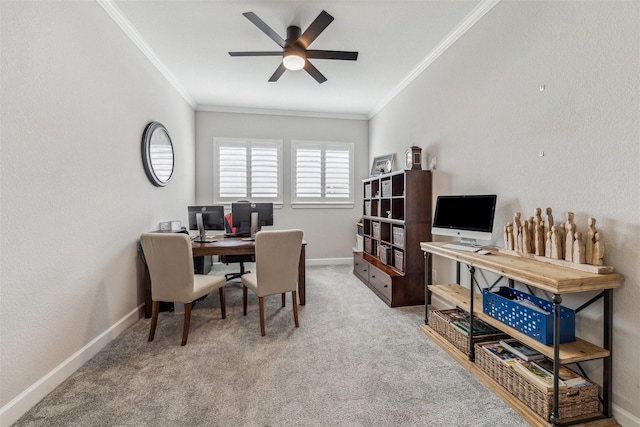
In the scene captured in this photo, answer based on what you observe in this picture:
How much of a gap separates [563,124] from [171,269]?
10.1 feet

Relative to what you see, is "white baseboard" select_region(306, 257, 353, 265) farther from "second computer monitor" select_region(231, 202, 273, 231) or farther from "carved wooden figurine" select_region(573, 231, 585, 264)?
"carved wooden figurine" select_region(573, 231, 585, 264)

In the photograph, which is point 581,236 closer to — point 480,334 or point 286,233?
point 480,334

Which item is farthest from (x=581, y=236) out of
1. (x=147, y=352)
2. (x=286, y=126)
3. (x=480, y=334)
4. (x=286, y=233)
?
(x=286, y=126)

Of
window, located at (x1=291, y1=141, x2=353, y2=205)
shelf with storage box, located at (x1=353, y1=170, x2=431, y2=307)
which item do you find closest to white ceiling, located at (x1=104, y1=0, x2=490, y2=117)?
window, located at (x1=291, y1=141, x2=353, y2=205)

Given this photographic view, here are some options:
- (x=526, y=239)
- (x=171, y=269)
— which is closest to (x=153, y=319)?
(x=171, y=269)

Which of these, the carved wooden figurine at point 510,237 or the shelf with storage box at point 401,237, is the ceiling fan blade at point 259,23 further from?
the carved wooden figurine at point 510,237

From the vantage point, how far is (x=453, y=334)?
2205 millimetres

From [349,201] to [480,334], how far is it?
3520 millimetres

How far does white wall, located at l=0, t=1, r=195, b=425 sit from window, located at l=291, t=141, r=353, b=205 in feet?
8.91

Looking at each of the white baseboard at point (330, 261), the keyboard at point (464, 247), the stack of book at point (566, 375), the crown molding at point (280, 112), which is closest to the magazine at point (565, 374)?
the stack of book at point (566, 375)

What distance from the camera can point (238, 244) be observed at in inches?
115

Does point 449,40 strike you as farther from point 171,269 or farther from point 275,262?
point 171,269

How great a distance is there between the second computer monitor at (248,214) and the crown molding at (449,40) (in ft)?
8.34

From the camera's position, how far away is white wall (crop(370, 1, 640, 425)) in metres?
1.42
